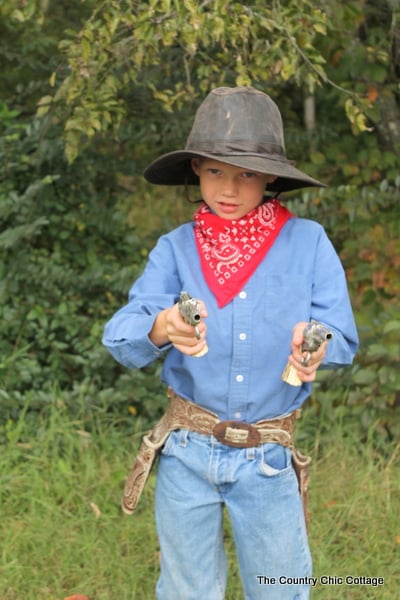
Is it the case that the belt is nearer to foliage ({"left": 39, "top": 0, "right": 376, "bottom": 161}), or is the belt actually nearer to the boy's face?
the boy's face

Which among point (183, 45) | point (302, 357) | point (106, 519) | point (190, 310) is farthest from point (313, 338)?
point (183, 45)

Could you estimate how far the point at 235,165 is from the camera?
2180 millimetres

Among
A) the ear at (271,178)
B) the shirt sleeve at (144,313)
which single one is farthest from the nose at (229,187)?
the shirt sleeve at (144,313)

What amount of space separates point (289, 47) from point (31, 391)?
1.79 meters

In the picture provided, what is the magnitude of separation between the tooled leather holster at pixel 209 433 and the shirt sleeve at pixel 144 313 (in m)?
0.20

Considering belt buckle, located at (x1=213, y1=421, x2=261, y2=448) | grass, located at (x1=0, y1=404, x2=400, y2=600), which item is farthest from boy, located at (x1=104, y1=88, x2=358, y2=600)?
grass, located at (x1=0, y1=404, x2=400, y2=600)

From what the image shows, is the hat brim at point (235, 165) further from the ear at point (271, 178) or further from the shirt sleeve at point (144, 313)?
the shirt sleeve at point (144, 313)

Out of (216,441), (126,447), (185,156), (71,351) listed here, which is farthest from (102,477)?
(185,156)

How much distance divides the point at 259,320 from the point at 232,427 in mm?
270

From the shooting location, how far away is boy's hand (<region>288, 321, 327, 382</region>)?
2004 millimetres

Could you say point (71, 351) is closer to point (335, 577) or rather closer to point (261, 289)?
point (335, 577)

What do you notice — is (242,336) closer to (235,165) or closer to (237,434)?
(237,434)

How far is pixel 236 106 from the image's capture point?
225 centimetres

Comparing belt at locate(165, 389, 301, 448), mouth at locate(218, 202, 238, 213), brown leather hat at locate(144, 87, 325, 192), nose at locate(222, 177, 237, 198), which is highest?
brown leather hat at locate(144, 87, 325, 192)
